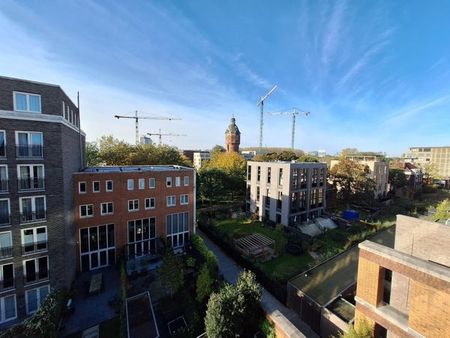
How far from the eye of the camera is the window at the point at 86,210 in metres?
20.5

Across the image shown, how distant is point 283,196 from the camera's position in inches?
1249

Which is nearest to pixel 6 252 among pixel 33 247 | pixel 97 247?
pixel 33 247

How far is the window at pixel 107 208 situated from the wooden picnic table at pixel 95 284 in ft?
19.3

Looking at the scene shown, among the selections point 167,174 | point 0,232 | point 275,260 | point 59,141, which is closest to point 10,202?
point 0,232

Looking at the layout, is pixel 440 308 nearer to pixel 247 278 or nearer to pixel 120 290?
pixel 247 278

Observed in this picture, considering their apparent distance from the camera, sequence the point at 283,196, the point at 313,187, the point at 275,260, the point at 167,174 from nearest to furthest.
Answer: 1. the point at 275,260
2. the point at 167,174
3. the point at 283,196
4. the point at 313,187

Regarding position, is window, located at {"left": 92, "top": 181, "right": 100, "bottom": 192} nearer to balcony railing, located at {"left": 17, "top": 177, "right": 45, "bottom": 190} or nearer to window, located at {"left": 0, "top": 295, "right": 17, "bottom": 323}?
balcony railing, located at {"left": 17, "top": 177, "right": 45, "bottom": 190}

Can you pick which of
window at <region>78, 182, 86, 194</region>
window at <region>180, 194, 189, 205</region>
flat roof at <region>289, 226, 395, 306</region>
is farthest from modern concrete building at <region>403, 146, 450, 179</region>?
window at <region>78, 182, 86, 194</region>

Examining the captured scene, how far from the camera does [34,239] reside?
1523 centimetres

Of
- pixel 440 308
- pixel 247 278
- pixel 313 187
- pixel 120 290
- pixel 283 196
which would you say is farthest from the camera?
pixel 313 187

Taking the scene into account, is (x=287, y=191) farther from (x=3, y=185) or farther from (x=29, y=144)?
(x=3, y=185)

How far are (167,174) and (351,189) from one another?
3620 centimetres

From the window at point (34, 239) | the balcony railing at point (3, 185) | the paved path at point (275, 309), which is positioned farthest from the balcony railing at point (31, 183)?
the paved path at point (275, 309)

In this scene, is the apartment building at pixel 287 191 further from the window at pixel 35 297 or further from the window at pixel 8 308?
the window at pixel 8 308
